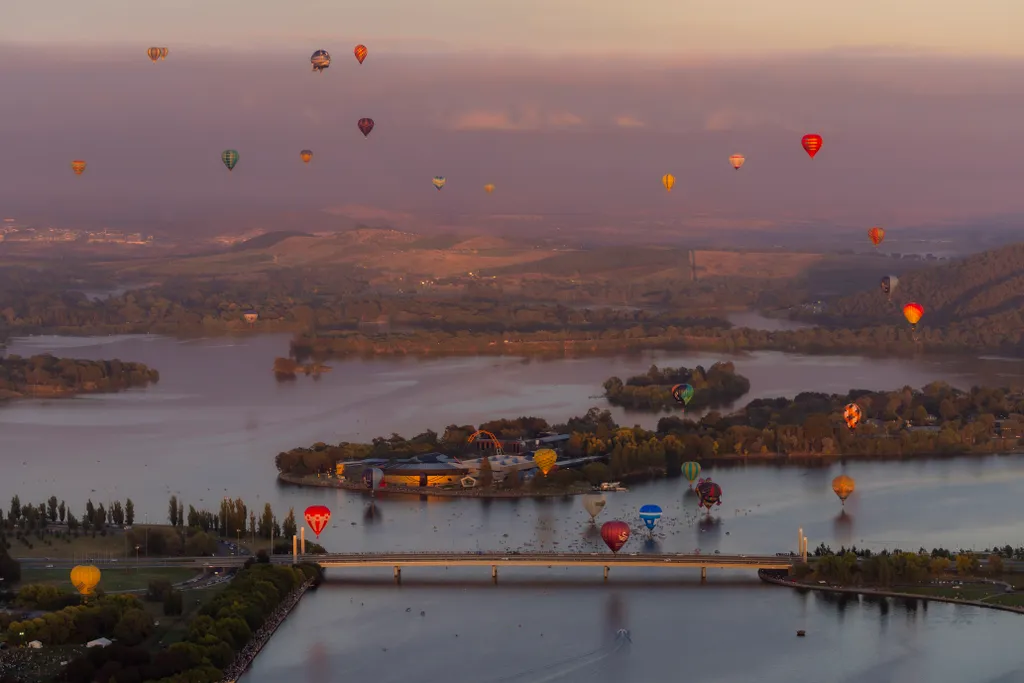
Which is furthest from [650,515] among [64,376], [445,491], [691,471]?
[64,376]

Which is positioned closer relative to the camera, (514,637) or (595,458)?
(514,637)

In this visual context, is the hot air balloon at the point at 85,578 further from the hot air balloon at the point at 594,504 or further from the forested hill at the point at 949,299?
the forested hill at the point at 949,299

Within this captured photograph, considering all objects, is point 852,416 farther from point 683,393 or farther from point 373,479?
point 373,479

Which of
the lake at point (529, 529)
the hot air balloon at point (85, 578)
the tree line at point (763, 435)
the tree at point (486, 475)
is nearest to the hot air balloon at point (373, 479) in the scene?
the lake at point (529, 529)

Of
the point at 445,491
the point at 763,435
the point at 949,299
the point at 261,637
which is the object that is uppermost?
the point at 949,299

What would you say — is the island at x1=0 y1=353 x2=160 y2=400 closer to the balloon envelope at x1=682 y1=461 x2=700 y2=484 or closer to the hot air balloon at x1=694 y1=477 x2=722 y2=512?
the balloon envelope at x1=682 y1=461 x2=700 y2=484

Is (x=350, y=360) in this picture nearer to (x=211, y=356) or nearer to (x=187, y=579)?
(x=211, y=356)

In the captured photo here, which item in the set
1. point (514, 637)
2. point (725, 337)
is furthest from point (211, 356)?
point (514, 637)
